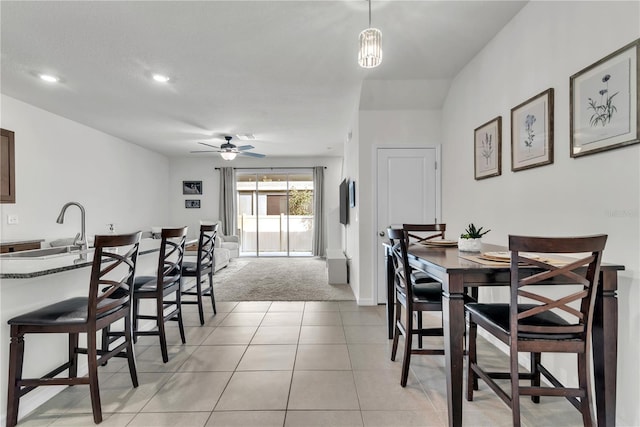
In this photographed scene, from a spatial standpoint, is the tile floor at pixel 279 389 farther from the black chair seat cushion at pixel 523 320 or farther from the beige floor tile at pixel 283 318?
the black chair seat cushion at pixel 523 320

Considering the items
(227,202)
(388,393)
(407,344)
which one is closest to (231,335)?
(388,393)

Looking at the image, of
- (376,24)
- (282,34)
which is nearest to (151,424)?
(282,34)

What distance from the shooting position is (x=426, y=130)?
3.84 m

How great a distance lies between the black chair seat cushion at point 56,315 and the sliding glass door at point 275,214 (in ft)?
21.2

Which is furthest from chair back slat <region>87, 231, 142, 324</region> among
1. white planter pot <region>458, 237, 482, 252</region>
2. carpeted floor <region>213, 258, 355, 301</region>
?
carpeted floor <region>213, 258, 355, 301</region>

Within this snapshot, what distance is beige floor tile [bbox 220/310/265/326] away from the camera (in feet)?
10.7

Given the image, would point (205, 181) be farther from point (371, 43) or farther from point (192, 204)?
point (371, 43)

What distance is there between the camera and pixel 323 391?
200 cm

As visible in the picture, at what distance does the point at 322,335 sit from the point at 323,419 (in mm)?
1189

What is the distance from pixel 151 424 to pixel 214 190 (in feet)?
22.4

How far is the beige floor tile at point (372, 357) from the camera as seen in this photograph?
2.30 metres

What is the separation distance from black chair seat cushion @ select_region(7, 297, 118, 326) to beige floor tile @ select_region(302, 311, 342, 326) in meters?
1.95

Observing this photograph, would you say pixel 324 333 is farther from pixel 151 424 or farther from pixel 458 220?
pixel 458 220


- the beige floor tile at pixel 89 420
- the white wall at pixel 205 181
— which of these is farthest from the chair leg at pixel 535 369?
the white wall at pixel 205 181
